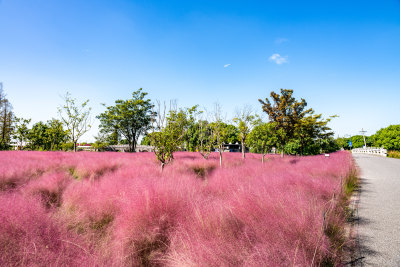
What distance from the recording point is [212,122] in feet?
44.1

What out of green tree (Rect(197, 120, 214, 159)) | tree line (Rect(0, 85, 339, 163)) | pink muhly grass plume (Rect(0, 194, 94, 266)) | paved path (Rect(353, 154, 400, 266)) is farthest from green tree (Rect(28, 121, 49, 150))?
paved path (Rect(353, 154, 400, 266))

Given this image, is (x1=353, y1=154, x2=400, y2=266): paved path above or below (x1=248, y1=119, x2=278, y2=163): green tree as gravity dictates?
below

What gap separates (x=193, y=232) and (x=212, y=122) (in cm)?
1143

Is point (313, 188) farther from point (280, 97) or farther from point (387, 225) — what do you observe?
point (280, 97)

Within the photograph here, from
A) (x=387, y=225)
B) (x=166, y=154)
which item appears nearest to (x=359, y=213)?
(x=387, y=225)

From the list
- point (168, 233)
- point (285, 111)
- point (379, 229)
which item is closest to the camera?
point (168, 233)

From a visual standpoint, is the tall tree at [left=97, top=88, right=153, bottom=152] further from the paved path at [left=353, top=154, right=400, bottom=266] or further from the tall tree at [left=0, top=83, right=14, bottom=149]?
the paved path at [left=353, top=154, right=400, bottom=266]

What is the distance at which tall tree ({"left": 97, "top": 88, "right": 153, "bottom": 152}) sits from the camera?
98.1ft

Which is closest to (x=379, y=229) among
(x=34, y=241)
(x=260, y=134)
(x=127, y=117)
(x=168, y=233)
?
(x=168, y=233)

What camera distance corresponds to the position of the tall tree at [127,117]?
29.9m

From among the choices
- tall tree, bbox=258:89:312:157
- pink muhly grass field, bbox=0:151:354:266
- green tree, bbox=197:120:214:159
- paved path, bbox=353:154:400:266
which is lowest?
paved path, bbox=353:154:400:266

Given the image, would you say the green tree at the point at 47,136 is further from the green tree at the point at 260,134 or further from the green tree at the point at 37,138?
the green tree at the point at 260,134

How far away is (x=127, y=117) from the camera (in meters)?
29.9

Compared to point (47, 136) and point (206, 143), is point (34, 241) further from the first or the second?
point (47, 136)
